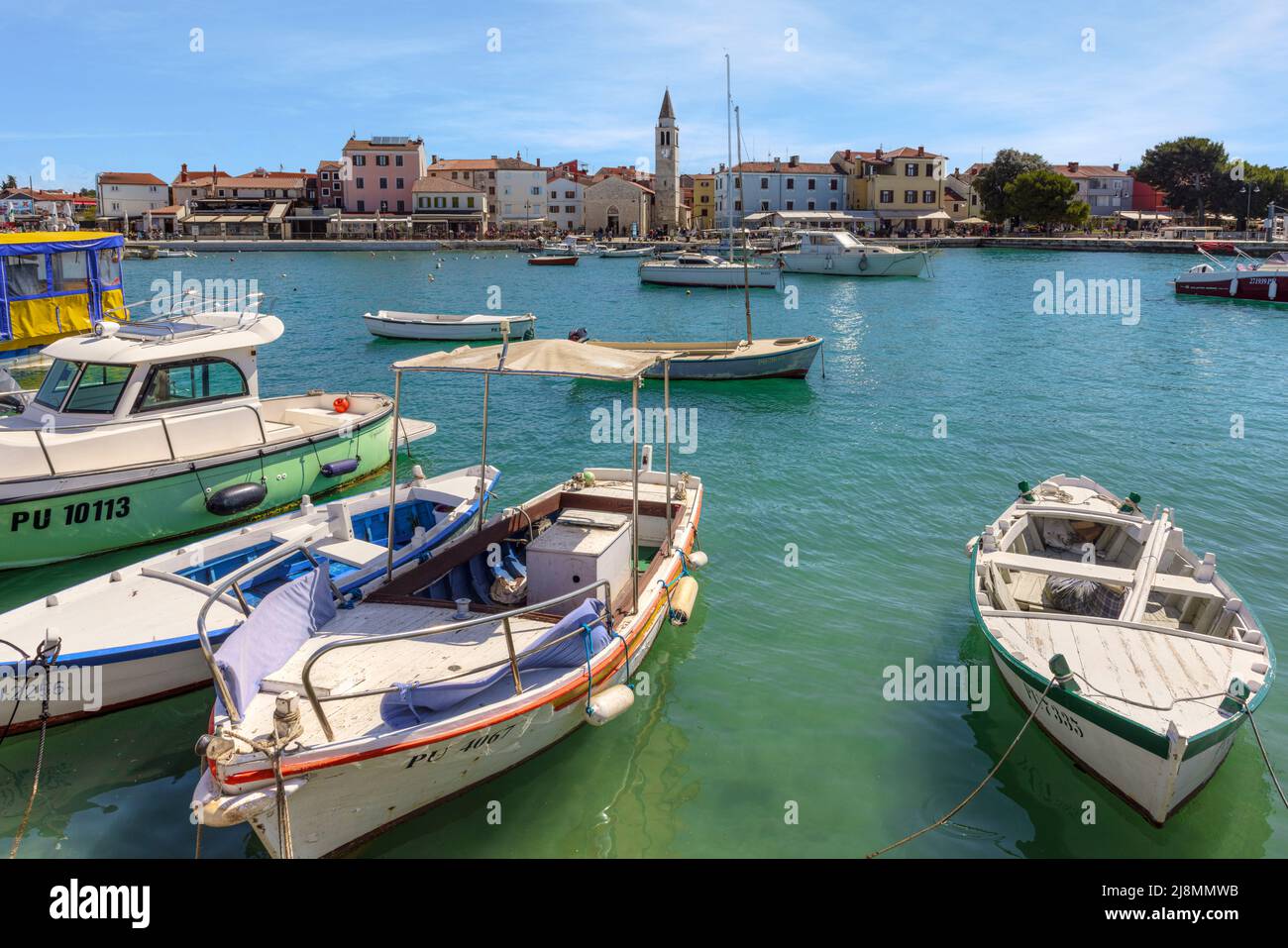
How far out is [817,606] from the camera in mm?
13617

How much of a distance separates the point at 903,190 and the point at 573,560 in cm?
12579

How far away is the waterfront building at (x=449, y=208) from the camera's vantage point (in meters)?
126

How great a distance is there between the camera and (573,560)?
10.5 meters

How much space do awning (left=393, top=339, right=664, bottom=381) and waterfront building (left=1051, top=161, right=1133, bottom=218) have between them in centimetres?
15120

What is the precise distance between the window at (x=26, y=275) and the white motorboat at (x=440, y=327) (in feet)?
→ 62.0

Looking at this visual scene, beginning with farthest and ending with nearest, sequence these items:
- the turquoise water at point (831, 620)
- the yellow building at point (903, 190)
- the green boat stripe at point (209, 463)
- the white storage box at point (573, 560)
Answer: the yellow building at point (903, 190) < the green boat stripe at point (209, 463) < the white storage box at point (573, 560) < the turquoise water at point (831, 620)

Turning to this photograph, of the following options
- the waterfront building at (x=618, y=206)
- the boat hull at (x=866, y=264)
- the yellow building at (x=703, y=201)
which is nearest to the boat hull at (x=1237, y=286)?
the boat hull at (x=866, y=264)

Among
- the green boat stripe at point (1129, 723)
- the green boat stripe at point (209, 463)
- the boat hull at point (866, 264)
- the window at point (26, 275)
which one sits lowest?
the green boat stripe at point (1129, 723)

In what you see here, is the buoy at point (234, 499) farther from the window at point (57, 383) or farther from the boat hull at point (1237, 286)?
the boat hull at point (1237, 286)

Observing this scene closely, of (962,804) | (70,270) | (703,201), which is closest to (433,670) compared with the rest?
(962,804)

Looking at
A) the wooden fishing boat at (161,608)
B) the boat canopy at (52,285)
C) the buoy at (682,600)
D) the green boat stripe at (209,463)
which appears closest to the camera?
the wooden fishing boat at (161,608)

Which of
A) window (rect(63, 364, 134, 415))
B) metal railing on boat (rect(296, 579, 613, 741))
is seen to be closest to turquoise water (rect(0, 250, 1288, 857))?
metal railing on boat (rect(296, 579, 613, 741))

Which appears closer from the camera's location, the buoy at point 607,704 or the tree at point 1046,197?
the buoy at point 607,704

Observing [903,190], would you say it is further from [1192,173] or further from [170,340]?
[170,340]
